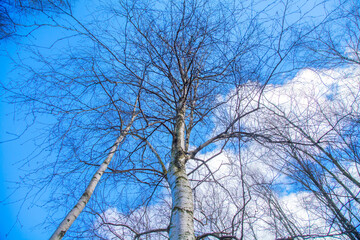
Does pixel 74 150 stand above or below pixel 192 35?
below

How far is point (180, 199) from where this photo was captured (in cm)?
161

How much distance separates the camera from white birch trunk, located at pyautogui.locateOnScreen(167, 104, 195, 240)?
1.37m

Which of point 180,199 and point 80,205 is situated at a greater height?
point 80,205

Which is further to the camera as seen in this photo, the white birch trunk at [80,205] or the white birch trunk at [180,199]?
the white birch trunk at [80,205]

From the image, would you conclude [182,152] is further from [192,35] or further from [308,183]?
[308,183]

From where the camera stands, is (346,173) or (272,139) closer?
(272,139)

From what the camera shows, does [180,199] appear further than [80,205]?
No

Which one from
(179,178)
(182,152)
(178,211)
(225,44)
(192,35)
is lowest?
(178,211)

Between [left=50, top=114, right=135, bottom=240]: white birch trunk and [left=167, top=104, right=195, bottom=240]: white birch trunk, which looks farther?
[left=50, top=114, right=135, bottom=240]: white birch trunk

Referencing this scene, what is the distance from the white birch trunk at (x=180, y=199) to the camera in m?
1.37

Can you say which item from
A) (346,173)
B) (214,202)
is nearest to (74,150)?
(214,202)

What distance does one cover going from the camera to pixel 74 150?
217 cm

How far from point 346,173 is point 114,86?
482cm

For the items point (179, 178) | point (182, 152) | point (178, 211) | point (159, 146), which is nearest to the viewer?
point (178, 211)
